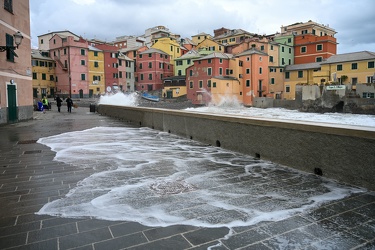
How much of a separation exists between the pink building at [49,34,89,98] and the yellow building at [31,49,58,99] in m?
0.99

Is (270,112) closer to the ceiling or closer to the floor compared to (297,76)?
closer to the floor

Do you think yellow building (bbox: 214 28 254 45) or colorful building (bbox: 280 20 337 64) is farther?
yellow building (bbox: 214 28 254 45)

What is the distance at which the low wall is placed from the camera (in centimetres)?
441

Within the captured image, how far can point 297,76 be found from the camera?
60469mm

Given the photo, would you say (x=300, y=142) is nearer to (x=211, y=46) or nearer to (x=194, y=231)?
(x=194, y=231)

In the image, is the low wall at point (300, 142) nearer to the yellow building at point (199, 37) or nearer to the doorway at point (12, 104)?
the doorway at point (12, 104)

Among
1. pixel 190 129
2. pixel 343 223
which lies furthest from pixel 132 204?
pixel 190 129

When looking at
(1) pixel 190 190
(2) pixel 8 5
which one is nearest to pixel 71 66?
(2) pixel 8 5

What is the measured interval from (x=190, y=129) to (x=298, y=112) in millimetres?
45279

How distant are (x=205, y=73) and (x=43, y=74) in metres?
32.0

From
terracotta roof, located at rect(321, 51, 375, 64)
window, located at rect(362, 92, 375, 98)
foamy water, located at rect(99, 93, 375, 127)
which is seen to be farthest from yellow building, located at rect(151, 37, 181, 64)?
window, located at rect(362, 92, 375, 98)

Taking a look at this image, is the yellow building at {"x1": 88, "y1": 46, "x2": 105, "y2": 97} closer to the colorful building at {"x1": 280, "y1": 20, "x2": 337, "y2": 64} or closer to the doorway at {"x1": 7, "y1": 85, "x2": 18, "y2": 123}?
the colorful building at {"x1": 280, "y1": 20, "x2": 337, "y2": 64}

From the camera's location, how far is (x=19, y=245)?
2840 millimetres

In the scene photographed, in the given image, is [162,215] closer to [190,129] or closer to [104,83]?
[190,129]
